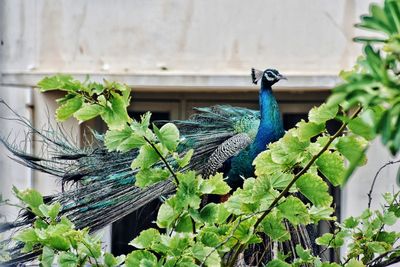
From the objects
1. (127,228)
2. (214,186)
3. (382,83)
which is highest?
(382,83)

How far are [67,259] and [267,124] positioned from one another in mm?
2607

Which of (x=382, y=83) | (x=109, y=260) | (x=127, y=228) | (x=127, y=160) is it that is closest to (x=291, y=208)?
(x=109, y=260)

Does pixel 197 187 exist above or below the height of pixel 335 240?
above

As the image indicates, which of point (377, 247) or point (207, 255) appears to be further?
point (377, 247)

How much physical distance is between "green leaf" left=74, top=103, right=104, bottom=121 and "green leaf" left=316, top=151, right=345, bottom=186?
A: 431 millimetres

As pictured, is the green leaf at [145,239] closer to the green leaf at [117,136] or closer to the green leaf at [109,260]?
the green leaf at [109,260]

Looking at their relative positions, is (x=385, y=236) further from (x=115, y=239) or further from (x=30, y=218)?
(x=115, y=239)

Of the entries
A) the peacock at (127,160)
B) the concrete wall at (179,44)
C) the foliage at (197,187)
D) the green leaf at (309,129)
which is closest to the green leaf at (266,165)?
the foliage at (197,187)

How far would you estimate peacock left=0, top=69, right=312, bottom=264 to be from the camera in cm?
434

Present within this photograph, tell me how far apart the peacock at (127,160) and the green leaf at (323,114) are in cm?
235

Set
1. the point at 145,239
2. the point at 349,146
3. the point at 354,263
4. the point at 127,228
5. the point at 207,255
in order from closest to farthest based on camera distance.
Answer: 1. the point at 349,146
2. the point at 207,255
3. the point at 145,239
4. the point at 354,263
5. the point at 127,228

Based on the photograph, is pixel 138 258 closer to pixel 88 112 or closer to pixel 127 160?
pixel 88 112

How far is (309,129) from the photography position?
75.9 inches

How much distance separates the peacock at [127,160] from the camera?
171 inches
